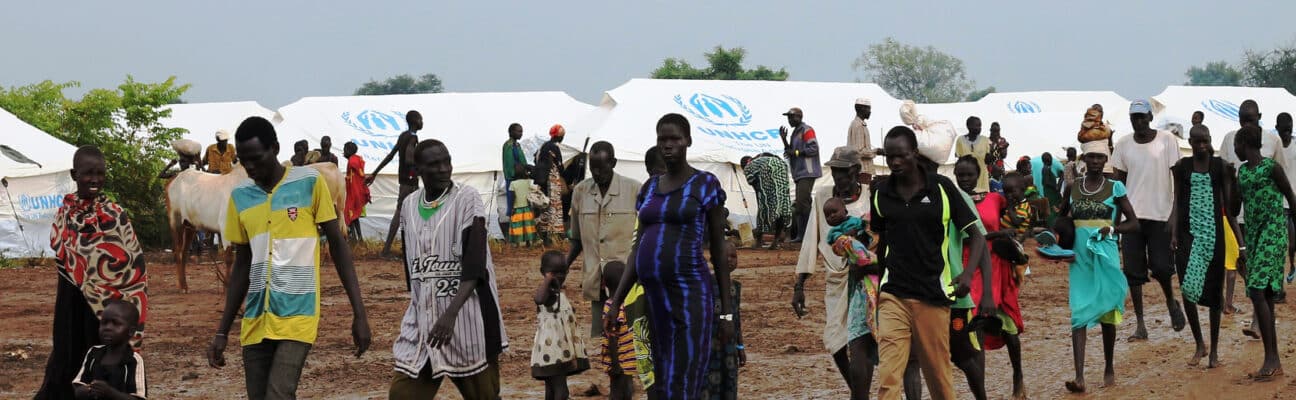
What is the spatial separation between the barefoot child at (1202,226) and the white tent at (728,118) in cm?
1299

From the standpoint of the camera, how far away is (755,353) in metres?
9.84

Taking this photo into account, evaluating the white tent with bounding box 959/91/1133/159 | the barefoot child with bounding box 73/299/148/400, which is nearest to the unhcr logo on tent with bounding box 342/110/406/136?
the white tent with bounding box 959/91/1133/159

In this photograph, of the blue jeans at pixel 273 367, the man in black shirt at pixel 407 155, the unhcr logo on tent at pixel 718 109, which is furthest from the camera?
the unhcr logo on tent at pixel 718 109

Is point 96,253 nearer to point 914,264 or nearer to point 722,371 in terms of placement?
point 722,371

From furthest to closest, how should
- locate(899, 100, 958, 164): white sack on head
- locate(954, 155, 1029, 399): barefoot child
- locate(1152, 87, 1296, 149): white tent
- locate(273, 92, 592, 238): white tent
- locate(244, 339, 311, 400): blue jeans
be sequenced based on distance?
locate(1152, 87, 1296, 149): white tent, locate(273, 92, 592, 238): white tent, locate(899, 100, 958, 164): white sack on head, locate(954, 155, 1029, 399): barefoot child, locate(244, 339, 311, 400): blue jeans

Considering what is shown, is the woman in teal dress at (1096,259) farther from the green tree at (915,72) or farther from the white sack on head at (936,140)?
the green tree at (915,72)

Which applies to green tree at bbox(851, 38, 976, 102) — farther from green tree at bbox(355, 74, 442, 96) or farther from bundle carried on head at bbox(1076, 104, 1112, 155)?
bundle carried on head at bbox(1076, 104, 1112, 155)

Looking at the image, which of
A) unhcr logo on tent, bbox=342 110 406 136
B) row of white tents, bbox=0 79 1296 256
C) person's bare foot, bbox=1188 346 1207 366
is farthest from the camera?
unhcr logo on tent, bbox=342 110 406 136

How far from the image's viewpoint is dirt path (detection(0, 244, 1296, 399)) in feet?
27.4

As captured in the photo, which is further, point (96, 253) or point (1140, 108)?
point (1140, 108)

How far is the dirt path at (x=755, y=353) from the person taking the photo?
27.4ft

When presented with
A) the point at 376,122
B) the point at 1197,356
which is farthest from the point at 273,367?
the point at 376,122

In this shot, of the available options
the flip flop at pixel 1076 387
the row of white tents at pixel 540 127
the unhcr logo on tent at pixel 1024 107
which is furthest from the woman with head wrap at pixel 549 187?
the unhcr logo on tent at pixel 1024 107

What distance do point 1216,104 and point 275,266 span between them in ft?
109
